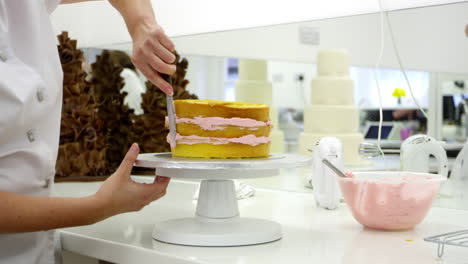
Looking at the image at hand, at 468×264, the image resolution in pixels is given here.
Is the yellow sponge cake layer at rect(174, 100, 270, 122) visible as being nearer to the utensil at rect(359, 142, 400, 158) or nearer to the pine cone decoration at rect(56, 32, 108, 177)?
the utensil at rect(359, 142, 400, 158)

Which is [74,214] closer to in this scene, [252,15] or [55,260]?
[55,260]

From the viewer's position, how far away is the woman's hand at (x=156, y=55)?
1.03 metres

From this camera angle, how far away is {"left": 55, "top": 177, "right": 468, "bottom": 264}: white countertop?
0.91 metres

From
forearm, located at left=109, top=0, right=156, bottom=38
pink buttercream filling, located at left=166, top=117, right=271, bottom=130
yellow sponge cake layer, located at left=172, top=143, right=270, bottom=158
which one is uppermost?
forearm, located at left=109, top=0, right=156, bottom=38

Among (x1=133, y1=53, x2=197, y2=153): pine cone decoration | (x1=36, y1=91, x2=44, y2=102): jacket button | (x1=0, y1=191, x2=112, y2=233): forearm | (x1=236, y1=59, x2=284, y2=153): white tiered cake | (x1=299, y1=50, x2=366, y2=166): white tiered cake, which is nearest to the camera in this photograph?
(x1=0, y1=191, x2=112, y2=233): forearm

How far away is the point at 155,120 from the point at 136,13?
2.90 ft

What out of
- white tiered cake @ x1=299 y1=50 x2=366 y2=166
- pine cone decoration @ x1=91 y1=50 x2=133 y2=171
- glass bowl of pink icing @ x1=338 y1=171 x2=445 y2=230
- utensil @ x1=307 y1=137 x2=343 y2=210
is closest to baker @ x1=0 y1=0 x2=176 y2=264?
glass bowl of pink icing @ x1=338 y1=171 x2=445 y2=230

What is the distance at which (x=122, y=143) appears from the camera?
207 centimetres

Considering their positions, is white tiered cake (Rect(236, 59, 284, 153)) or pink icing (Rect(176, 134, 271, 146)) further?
white tiered cake (Rect(236, 59, 284, 153))

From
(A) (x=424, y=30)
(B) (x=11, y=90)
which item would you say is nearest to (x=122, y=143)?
(A) (x=424, y=30)

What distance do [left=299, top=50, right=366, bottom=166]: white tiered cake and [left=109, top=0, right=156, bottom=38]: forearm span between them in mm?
841

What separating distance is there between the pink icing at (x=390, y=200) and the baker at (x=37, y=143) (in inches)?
14.2

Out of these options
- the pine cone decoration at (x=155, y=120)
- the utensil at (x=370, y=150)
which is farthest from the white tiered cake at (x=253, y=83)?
the utensil at (x=370, y=150)

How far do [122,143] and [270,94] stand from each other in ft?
1.88
